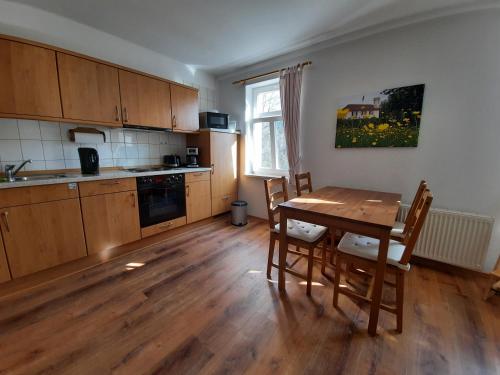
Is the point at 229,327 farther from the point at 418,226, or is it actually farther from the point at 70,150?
the point at 70,150

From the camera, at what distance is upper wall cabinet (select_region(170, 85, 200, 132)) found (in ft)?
9.45

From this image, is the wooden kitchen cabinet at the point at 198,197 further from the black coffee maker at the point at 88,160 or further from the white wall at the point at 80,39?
the white wall at the point at 80,39

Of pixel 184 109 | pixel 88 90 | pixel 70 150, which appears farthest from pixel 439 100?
pixel 70 150

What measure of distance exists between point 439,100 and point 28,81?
3.70 meters

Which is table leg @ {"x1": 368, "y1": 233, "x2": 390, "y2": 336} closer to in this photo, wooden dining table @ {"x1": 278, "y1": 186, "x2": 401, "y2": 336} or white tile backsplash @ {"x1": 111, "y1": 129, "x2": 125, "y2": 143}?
wooden dining table @ {"x1": 278, "y1": 186, "x2": 401, "y2": 336}

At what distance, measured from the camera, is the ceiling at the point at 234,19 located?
6.17 feet

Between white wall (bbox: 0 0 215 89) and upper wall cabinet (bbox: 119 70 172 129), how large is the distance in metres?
0.38

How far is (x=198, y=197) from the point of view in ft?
10.0

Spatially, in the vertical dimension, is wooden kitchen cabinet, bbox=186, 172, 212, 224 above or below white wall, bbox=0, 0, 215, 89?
below

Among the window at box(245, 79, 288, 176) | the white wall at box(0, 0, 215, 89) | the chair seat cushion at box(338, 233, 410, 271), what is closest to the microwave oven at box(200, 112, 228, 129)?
the window at box(245, 79, 288, 176)

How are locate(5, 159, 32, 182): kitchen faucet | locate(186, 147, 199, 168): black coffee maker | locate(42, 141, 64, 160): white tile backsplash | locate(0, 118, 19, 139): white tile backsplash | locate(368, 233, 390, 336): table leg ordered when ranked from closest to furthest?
locate(368, 233, 390, 336): table leg, locate(5, 159, 32, 182): kitchen faucet, locate(0, 118, 19, 139): white tile backsplash, locate(42, 141, 64, 160): white tile backsplash, locate(186, 147, 199, 168): black coffee maker

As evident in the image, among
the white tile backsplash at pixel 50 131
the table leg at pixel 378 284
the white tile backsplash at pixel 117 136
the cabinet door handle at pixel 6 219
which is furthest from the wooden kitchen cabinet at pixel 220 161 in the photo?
the table leg at pixel 378 284

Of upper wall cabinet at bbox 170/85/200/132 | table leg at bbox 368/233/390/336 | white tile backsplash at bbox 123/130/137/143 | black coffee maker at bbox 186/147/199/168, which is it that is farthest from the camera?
black coffee maker at bbox 186/147/199/168

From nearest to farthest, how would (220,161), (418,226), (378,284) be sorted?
(418,226)
(378,284)
(220,161)
